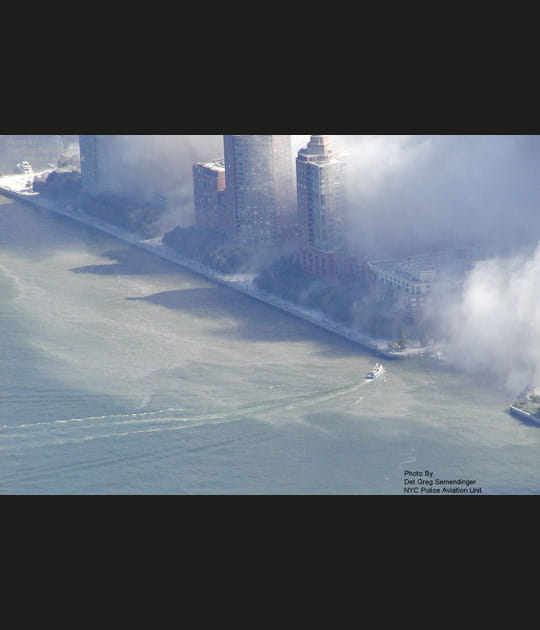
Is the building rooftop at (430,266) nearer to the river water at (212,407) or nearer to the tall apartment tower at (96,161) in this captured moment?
the river water at (212,407)

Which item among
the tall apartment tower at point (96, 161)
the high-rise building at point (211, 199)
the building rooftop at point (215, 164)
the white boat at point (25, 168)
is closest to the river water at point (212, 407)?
the high-rise building at point (211, 199)

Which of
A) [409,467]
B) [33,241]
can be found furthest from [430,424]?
[33,241]

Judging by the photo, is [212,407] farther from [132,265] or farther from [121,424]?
[132,265]

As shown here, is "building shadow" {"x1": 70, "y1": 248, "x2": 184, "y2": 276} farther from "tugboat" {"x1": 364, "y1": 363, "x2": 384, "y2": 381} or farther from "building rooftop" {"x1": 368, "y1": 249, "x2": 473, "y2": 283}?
"tugboat" {"x1": 364, "y1": 363, "x2": 384, "y2": 381}

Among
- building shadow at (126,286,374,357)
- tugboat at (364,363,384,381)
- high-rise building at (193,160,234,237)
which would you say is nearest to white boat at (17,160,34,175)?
high-rise building at (193,160,234,237)

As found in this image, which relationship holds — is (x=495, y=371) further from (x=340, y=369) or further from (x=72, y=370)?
(x=72, y=370)

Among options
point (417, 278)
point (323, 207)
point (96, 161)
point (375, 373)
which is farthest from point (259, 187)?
point (375, 373)
